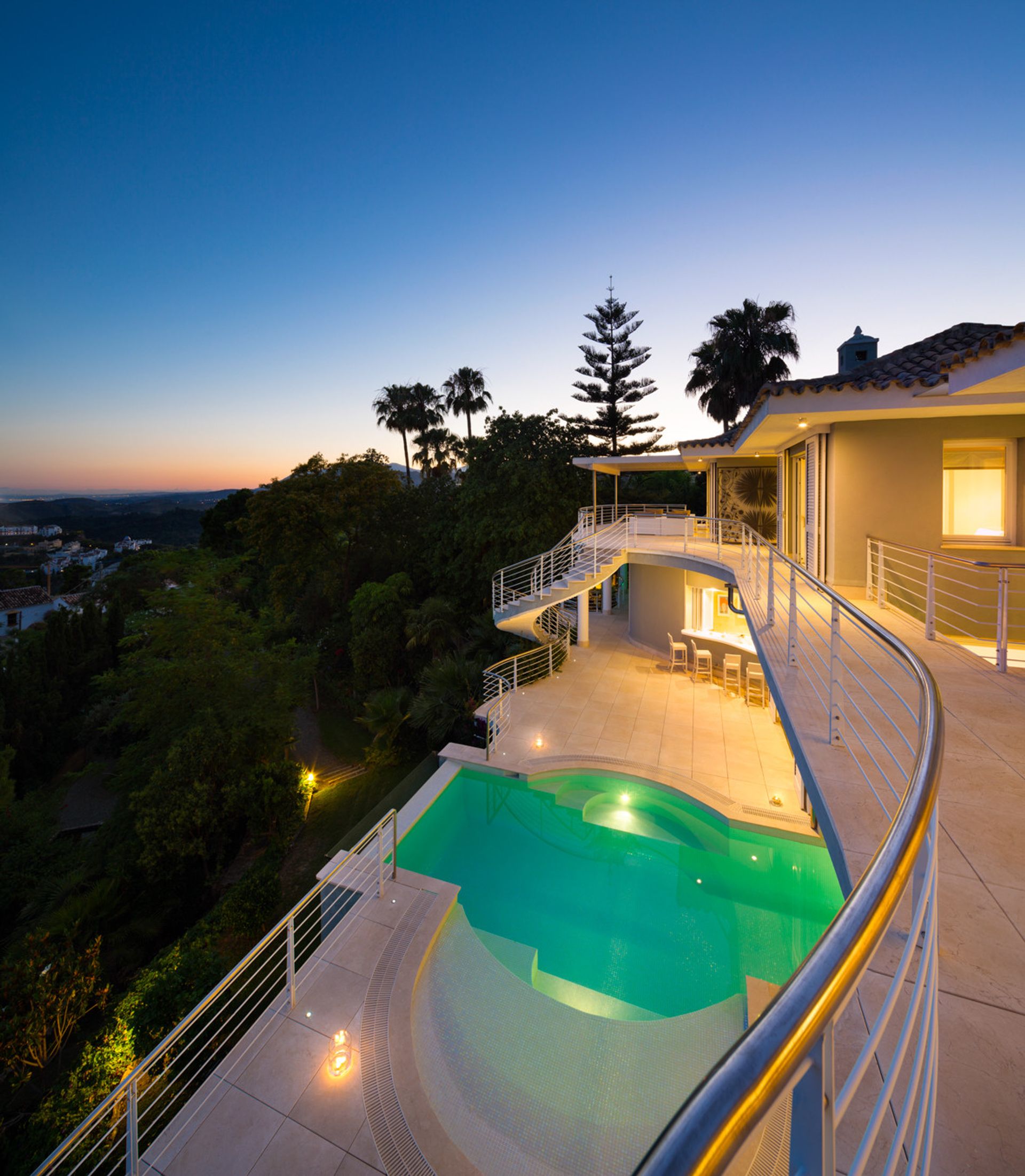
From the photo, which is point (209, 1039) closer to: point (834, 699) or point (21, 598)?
point (834, 699)

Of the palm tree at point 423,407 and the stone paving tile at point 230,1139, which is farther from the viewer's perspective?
the palm tree at point 423,407

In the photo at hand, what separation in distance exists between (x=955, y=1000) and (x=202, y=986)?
29.4 feet

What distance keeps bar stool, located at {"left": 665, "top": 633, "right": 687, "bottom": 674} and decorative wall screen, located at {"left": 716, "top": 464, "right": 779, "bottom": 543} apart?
156 inches

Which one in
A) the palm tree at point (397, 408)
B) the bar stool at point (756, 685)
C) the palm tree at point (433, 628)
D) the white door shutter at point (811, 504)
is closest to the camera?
the white door shutter at point (811, 504)

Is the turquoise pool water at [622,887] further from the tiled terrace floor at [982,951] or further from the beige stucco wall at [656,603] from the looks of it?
the beige stucco wall at [656,603]

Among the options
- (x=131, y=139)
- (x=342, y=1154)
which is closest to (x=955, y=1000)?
(x=342, y=1154)

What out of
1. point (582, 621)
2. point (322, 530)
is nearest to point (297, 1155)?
point (582, 621)

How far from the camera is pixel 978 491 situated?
7.53 m

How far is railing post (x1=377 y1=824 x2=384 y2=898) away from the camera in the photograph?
240 inches

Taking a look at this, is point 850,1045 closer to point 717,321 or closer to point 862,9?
point 862,9

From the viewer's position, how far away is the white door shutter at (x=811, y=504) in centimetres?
884

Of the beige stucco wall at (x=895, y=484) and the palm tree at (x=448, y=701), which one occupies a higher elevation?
the beige stucco wall at (x=895, y=484)

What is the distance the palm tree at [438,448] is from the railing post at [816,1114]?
30403 mm

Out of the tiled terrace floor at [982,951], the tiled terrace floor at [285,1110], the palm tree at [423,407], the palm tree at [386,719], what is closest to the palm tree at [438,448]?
the palm tree at [423,407]
